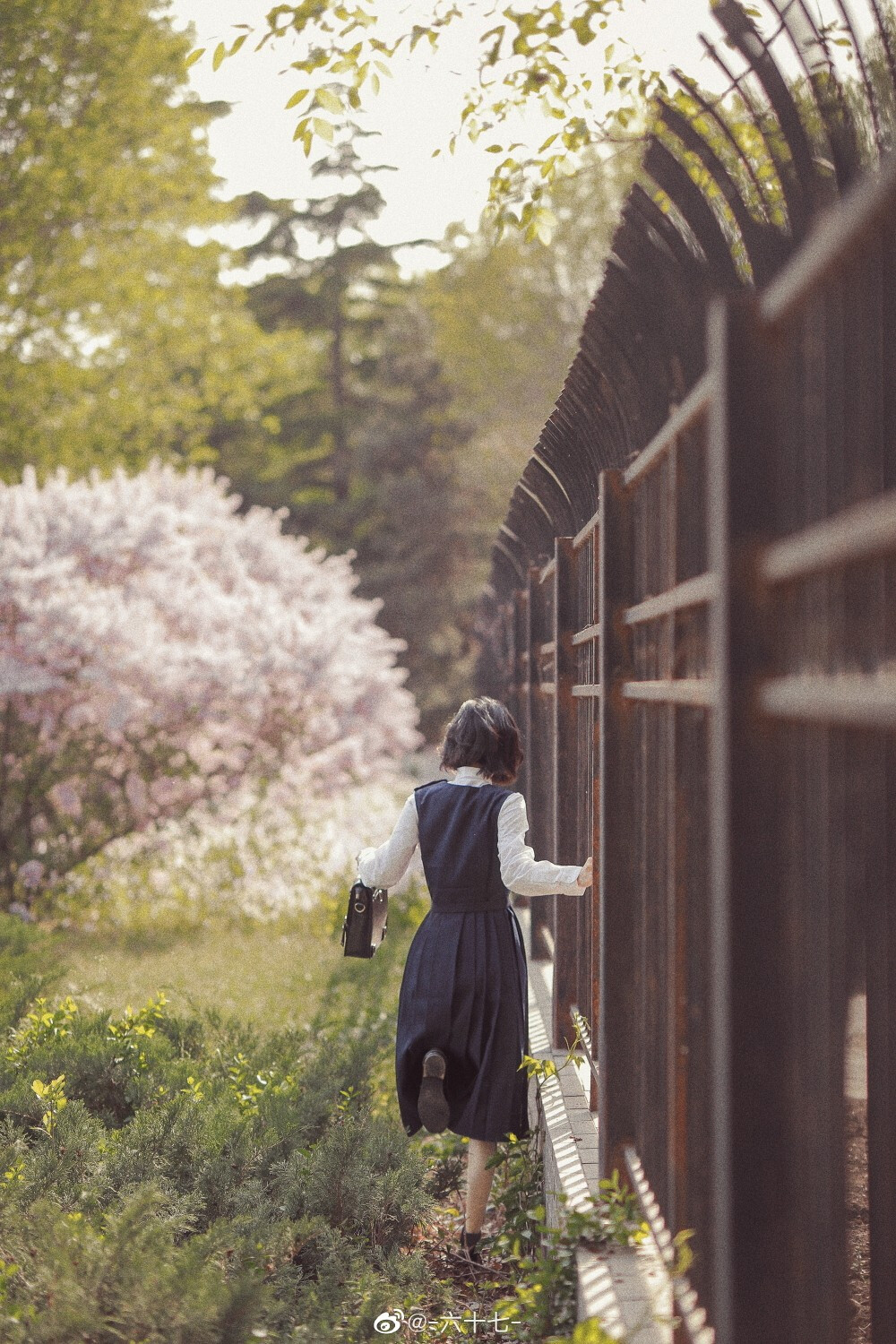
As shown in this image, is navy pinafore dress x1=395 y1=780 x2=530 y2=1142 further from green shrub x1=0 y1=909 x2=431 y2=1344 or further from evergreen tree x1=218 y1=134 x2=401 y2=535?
evergreen tree x1=218 y1=134 x2=401 y2=535

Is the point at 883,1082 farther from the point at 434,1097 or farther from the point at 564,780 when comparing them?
the point at 564,780

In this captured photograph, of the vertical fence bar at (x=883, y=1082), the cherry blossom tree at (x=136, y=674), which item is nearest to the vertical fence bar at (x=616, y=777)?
the vertical fence bar at (x=883, y=1082)

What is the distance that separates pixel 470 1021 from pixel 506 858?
0.54 metres

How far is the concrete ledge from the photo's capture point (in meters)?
2.52

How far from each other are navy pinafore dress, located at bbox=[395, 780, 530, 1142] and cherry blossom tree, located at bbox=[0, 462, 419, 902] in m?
5.69

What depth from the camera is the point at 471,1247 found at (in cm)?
415

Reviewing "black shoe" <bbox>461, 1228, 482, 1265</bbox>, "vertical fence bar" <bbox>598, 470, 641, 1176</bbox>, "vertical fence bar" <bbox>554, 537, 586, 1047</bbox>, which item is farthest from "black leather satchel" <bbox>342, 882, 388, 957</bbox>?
"vertical fence bar" <bbox>598, 470, 641, 1176</bbox>

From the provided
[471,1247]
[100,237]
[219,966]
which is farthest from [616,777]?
[100,237]

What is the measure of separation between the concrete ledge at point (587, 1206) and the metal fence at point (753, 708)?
11 centimetres

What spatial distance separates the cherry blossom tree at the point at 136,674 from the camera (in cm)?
975

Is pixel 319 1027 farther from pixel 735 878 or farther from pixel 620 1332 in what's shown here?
pixel 735 878

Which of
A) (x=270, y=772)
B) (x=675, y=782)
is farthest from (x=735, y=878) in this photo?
(x=270, y=772)

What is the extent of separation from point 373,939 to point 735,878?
3079 mm

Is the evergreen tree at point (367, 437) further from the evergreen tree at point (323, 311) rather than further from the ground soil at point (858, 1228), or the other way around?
the ground soil at point (858, 1228)
